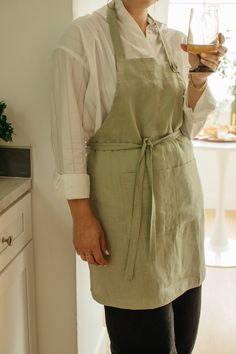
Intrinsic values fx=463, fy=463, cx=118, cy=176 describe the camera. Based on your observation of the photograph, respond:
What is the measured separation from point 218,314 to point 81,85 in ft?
5.01

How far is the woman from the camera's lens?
1076 millimetres

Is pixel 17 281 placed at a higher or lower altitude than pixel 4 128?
lower

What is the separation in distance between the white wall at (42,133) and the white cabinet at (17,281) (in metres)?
A: 0.04

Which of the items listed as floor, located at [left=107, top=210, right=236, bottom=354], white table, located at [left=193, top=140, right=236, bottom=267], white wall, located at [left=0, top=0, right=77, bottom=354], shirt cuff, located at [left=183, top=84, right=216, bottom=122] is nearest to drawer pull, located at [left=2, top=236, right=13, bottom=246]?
white wall, located at [left=0, top=0, right=77, bottom=354]

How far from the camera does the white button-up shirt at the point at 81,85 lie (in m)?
1.05

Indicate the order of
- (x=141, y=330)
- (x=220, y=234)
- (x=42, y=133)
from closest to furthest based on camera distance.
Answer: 1. (x=141, y=330)
2. (x=42, y=133)
3. (x=220, y=234)

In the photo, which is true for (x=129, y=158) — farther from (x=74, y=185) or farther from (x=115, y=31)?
(x=115, y=31)

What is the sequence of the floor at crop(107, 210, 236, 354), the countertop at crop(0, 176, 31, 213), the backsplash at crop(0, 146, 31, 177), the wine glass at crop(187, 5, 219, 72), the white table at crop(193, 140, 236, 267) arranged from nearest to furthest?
the wine glass at crop(187, 5, 219, 72) → the countertop at crop(0, 176, 31, 213) → the backsplash at crop(0, 146, 31, 177) → the floor at crop(107, 210, 236, 354) → the white table at crop(193, 140, 236, 267)

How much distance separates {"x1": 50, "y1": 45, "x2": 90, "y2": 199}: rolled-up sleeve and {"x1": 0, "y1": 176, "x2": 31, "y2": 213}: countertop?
0.49ft

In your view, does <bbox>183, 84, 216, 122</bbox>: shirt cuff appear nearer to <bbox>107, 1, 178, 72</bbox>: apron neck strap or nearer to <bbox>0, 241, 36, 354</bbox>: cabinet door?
<bbox>107, 1, 178, 72</bbox>: apron neck strap

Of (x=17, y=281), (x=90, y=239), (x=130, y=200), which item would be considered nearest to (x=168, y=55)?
(x=130, y=200)

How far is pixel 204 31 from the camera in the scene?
104 centimetres

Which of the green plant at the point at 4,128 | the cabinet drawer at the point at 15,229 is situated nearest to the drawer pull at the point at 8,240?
the cabinet drawer at the point at 15,229

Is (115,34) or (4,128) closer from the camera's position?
(115,34)
